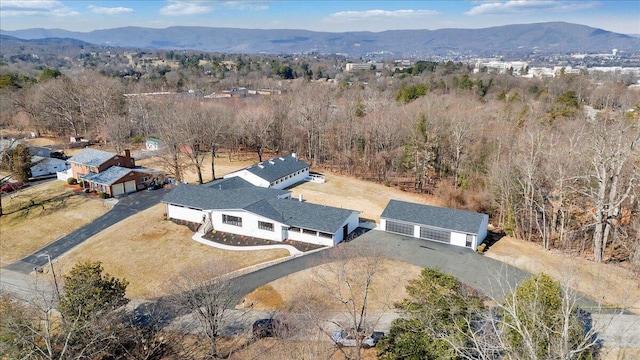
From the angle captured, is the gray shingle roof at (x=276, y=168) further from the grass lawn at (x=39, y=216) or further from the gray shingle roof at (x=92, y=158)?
the gray shingle roof at (x=92, y=158)

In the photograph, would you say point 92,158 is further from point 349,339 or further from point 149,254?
point 349,339

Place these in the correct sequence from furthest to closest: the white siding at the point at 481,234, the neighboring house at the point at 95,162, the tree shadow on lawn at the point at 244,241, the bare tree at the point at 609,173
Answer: the neighboring house at the point at 95,162, the tree shadow on lawn at the point at 244,241, the white siding at the point at 481,234, the bare tree at the point at 609,173

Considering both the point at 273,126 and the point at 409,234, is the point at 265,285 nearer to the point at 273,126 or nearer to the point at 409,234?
the point at 409,234

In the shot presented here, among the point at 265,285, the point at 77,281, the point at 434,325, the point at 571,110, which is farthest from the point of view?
the point at 571,110

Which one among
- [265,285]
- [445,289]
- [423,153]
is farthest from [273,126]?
[445,289]

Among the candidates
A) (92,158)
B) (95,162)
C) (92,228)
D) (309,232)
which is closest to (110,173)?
(95,162)

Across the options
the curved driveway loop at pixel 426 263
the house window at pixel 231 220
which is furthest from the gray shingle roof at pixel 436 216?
the house window at pixel 231 220
